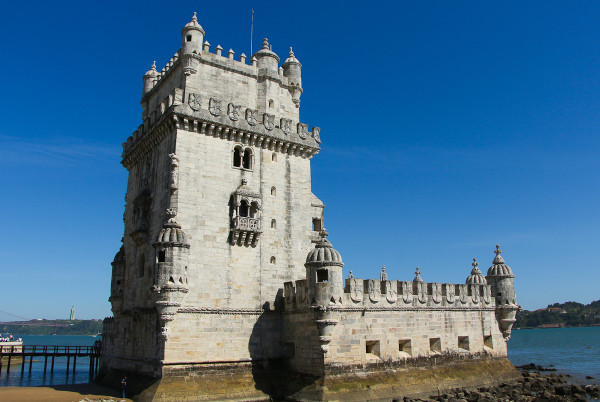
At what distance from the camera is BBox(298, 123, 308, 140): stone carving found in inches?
1264

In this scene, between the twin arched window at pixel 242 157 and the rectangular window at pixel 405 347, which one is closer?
the rectangular window at pixel 405 347

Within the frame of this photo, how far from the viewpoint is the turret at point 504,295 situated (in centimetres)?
3469

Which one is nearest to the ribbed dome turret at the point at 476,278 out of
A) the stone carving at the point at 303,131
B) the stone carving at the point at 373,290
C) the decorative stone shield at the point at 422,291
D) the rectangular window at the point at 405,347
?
the decorative stone shield at the point at 422,291

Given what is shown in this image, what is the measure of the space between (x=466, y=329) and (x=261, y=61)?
73.0 feet

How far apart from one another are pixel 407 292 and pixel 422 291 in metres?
1.34

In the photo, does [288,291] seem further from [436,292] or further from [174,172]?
[436,292]

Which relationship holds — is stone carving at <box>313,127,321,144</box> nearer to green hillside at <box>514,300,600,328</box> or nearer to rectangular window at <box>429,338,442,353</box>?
rectangular window at <box>429,338,442,353</box>

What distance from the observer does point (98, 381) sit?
32.8 metres

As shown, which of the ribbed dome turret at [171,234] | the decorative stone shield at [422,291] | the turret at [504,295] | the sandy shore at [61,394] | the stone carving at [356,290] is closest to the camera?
the ribbed dome turret at [171,234]

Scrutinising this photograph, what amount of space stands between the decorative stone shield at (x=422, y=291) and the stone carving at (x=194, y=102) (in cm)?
1704

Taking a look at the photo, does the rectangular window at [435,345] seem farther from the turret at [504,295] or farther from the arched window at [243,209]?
the arched window at [243,209]

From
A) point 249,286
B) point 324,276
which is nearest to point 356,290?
point 324,276

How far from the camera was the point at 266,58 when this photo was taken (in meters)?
32.6

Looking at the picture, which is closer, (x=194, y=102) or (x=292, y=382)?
(x=292, y=382)
